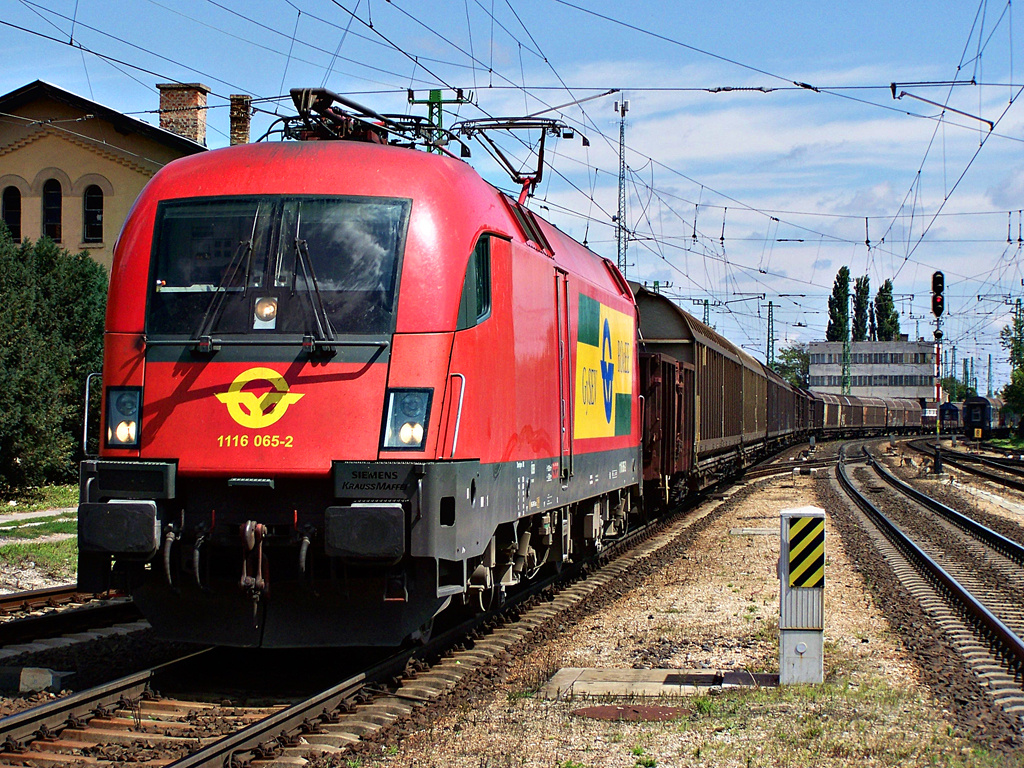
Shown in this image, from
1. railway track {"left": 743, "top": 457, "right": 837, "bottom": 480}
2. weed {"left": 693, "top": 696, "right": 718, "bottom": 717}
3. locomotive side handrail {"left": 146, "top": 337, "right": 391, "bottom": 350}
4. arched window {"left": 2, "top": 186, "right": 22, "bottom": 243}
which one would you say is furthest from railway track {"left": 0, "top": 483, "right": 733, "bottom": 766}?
railway track {"left": 743, "top": 457, "right": 837, "bottom": 480}

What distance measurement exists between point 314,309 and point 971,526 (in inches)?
649

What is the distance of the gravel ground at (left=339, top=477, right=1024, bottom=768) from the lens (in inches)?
241

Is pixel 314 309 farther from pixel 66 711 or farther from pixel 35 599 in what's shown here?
pixel 35 599

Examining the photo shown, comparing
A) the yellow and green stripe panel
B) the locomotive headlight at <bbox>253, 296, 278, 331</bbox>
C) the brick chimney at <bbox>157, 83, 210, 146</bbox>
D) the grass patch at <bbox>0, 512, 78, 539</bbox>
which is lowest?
the grass patch at <bbox>0, 512, 78, 539</bbox>

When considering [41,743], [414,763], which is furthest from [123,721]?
[414,763]

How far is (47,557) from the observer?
46.6 feet

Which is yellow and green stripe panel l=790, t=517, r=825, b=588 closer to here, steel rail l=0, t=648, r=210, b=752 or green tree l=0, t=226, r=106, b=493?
steel rail l=0, t=648, r=210, b=752

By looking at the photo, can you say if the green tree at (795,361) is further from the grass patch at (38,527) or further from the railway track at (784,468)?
the grass patch at (38,527)

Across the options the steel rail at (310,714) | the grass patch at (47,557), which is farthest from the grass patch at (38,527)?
the steel rail at (310,714)

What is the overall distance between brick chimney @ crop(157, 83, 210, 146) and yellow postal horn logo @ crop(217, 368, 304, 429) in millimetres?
23929

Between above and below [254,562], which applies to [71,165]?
above

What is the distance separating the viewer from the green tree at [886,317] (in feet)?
375

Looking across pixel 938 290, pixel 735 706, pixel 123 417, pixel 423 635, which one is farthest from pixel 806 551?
pixel 938 290

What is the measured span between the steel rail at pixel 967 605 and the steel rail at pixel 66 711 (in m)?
6.51
